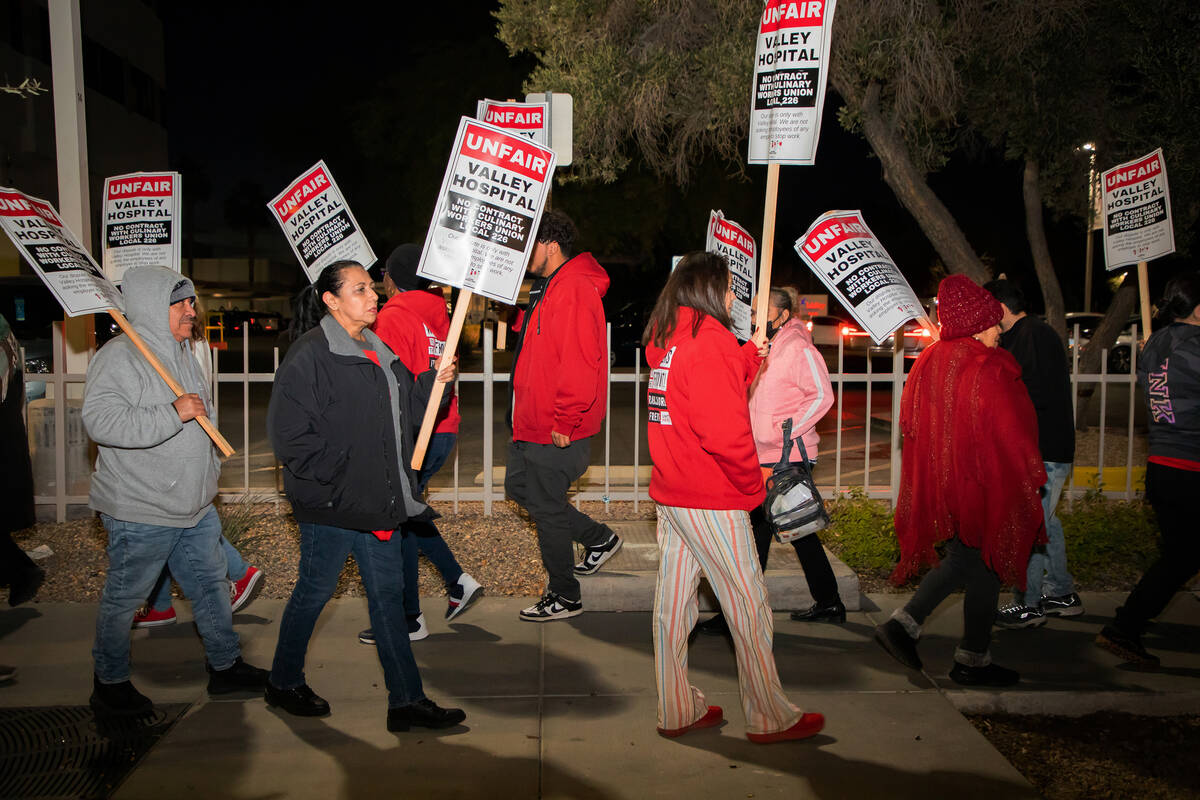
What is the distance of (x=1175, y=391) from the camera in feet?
15.1

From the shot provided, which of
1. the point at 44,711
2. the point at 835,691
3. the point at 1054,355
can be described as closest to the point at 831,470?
the point at 1054,355

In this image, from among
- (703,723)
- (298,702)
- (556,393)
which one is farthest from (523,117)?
(703,723)

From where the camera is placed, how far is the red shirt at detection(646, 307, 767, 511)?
3.54 metres

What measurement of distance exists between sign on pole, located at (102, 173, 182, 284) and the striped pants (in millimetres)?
3810

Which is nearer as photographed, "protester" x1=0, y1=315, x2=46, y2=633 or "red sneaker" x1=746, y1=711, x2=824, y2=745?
"red sneaker" x1=746, y1=711, x2=824, y2=745

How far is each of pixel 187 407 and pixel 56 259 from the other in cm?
112

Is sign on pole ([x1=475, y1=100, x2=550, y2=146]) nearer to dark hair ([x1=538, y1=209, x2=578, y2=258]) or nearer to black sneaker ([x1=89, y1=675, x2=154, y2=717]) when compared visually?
dark hair ([x1=538, y1=209, x2=578, y2=258])

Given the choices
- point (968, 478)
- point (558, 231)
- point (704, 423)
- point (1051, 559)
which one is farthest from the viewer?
point (1051, 559)

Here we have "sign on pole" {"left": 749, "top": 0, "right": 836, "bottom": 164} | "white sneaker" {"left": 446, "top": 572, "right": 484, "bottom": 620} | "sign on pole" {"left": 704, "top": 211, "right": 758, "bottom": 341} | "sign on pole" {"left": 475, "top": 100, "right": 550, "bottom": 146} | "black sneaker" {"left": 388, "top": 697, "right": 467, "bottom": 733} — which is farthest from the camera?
"sign on pole" {"left": 475, "top": 100, "right": 550, "bottom": 146}

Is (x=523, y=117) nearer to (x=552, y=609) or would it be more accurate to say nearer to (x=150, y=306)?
(x=150, y=306)

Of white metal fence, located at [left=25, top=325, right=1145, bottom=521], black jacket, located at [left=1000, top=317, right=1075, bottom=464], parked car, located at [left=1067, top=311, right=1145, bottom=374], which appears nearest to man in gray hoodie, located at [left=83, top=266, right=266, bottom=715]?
white metal fence, located at [left=25, top=325, right=1145, bottom=521]

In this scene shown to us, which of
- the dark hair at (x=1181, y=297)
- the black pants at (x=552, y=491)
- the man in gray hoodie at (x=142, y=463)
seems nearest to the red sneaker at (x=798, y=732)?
the black pants at (x=552, y=491)

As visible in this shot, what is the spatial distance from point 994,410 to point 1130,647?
1.62 m

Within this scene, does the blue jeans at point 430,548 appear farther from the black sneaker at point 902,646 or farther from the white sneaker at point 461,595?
the black sneaker at point 902,646
